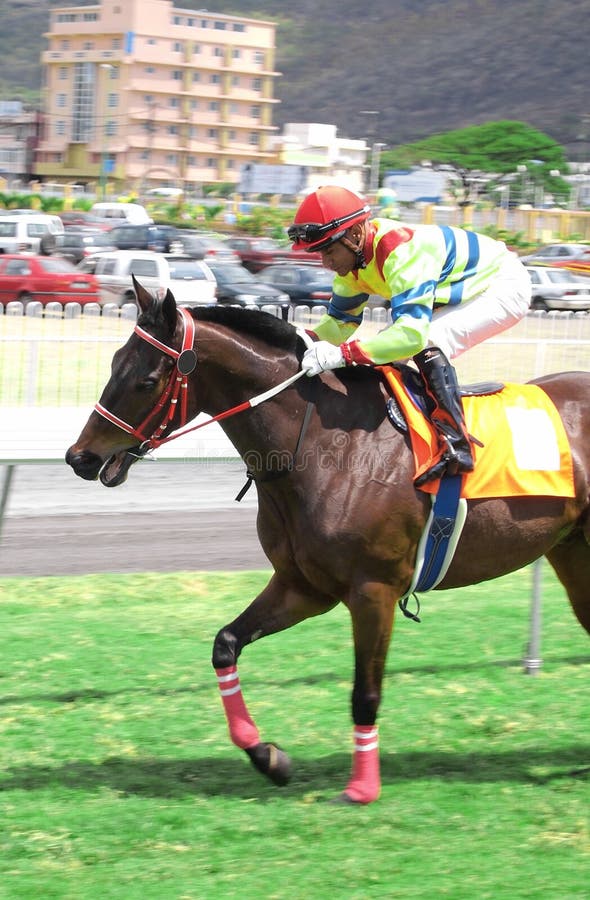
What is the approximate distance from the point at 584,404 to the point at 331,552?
4.49 feet

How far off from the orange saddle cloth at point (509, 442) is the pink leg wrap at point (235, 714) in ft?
3.54

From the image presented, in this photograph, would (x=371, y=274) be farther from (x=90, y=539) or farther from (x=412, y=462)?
(x=90, y=539)

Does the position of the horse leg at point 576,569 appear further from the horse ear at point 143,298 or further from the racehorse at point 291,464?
the horse ear at point 143,298

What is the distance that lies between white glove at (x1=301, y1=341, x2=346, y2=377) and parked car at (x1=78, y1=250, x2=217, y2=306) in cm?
2029

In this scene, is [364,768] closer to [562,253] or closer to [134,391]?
[134,391]

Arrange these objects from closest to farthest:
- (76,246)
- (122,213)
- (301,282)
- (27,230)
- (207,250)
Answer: (301,282) → (76,246) → (27,230) → (207,250) → (122,213)

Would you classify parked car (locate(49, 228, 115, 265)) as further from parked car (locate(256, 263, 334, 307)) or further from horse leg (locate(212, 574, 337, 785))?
horse leg (locate(212, 574, 337, 785))

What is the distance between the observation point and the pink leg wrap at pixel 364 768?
4.74 meters

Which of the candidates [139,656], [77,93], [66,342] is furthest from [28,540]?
[77,93]

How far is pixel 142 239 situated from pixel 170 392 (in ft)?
113

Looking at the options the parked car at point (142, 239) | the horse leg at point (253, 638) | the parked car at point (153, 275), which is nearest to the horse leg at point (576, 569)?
the horse leg at point (253, 638)

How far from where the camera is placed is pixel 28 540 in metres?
9.41

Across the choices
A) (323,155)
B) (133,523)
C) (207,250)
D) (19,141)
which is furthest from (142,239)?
(323,155)

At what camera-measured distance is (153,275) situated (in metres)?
26.3
